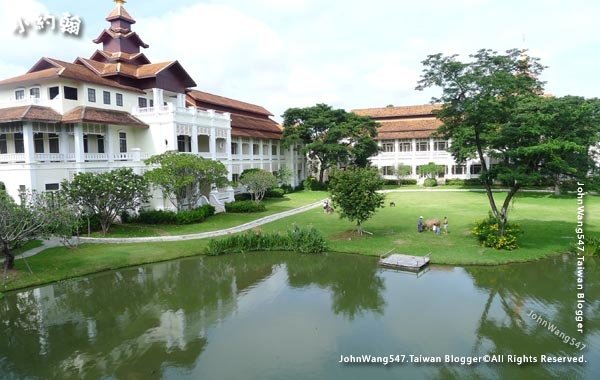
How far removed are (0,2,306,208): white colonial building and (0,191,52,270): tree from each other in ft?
26.7

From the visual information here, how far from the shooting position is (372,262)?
1877cm

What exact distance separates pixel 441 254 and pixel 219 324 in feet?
36.1

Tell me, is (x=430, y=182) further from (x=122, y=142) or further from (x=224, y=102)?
(x=122, y=142)

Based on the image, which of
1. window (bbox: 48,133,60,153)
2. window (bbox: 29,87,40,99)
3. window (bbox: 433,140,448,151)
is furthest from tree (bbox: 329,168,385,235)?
window (bbox: 433,140,448,151)

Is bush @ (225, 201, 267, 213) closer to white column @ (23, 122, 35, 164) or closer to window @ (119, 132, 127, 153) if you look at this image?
window @ (119, 132, 127, 153)

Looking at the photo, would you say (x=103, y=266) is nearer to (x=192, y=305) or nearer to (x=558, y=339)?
(x=192, y=305)

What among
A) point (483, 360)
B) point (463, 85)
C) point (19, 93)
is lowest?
point (483, 360)

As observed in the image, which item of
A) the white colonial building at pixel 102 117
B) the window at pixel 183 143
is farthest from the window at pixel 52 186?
the window at pixel 183 143

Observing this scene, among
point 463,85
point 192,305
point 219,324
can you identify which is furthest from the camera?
point 463,85

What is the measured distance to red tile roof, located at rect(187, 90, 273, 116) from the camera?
3830 cm

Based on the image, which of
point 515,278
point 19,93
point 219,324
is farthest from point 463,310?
point 19,93

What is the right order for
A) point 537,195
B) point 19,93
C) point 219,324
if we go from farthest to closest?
1. point 537,195
2. point 19,93
3. point 219,324

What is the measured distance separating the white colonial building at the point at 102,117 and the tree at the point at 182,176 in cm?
203

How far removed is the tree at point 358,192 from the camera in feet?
71.3
